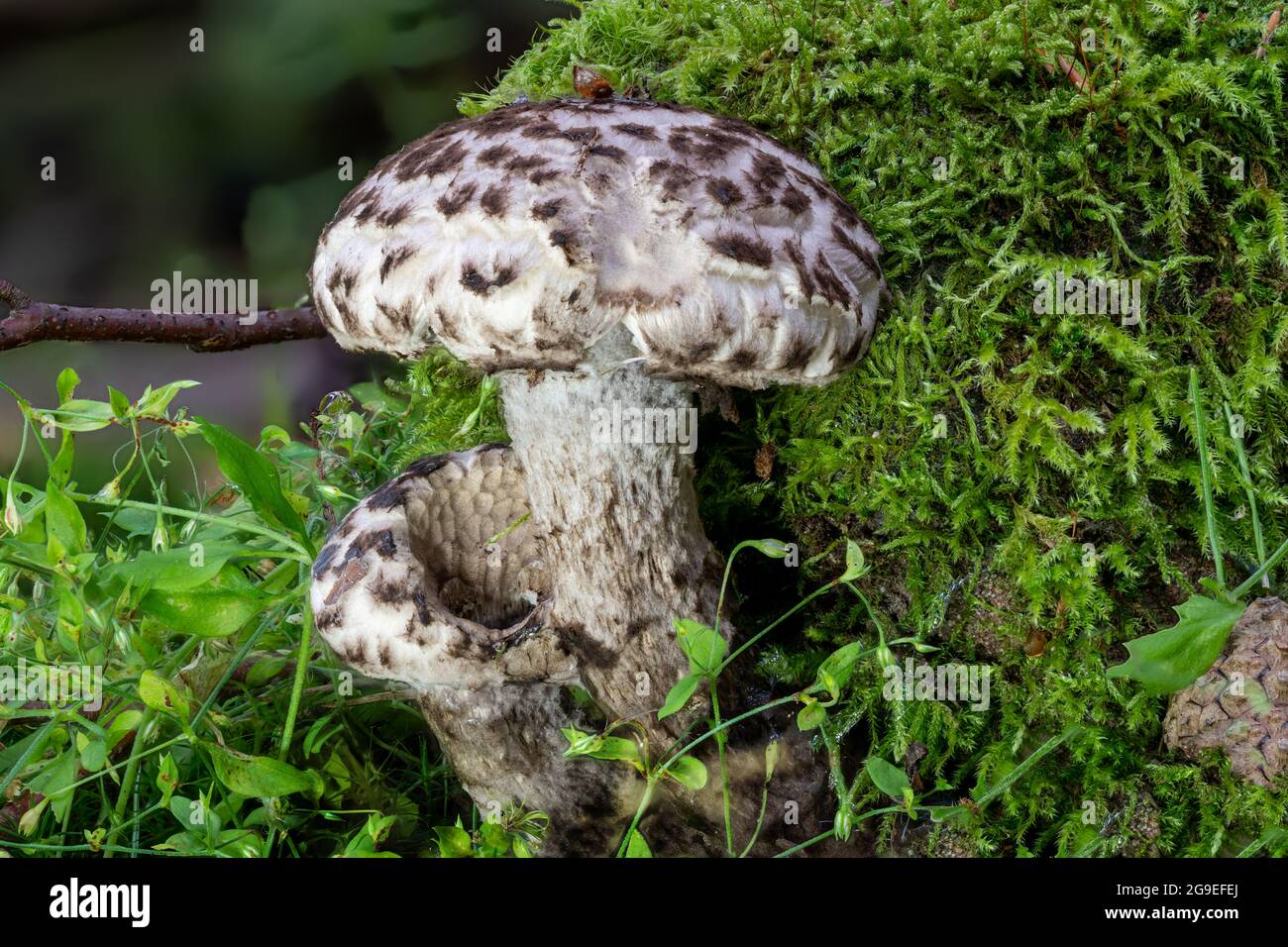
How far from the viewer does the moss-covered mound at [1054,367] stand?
6.41 feet

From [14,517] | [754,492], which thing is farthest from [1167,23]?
[14,517]

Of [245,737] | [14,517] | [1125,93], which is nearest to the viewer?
[14,517]

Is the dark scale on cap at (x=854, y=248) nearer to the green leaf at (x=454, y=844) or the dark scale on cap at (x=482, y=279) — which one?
the dark scale on cap at (x=482, y=279)

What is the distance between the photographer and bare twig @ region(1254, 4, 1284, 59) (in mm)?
1975

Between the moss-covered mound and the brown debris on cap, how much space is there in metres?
0.06

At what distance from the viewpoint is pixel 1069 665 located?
201cm

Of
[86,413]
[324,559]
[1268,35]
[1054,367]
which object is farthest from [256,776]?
[1268,35]

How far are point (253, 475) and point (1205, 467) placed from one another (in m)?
1.75

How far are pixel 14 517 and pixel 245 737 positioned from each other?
81cm

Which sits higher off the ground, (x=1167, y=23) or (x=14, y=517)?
(x=1167, y=23)

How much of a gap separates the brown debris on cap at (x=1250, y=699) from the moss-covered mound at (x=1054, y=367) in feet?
→ 0.20

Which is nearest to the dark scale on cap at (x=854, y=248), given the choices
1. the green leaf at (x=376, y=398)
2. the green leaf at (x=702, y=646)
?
the green leaf at (x=702, y=646)

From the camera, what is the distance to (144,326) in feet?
8.62
